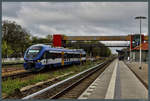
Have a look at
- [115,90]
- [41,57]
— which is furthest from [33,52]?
[115,90]

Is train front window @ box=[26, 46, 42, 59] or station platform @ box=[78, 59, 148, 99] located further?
train front window @ box=[26, 46, 42, 59]

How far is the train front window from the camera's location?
21.0 meters

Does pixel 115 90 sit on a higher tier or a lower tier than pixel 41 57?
lower

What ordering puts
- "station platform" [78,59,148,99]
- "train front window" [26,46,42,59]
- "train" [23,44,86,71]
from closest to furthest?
"station platform" [78,59,148,99], "train" [23,44,86,71], "train front window" [26,46,42,59]

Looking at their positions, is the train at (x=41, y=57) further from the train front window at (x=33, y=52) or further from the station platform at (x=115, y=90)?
the station platform at (x=115, y=90)

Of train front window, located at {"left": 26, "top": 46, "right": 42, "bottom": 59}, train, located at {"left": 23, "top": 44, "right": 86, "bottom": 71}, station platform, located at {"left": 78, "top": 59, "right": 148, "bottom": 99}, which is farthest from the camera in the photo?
train front window, located at {"left": 26, "top": 46, "right": 42, "bottom": 59}

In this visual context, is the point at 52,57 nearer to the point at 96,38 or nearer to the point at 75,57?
the point at 75,57

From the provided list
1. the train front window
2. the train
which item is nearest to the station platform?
the train

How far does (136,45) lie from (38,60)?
18.4 meters

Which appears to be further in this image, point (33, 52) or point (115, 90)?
point (33, 52)

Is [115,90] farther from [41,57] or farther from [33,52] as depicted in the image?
[33,52]

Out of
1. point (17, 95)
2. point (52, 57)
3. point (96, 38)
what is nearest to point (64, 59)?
point (52, 57)

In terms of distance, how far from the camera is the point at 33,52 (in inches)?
834

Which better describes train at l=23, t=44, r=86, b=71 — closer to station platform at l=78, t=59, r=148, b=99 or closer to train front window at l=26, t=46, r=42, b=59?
train front window at l=26, t=46, r=42, b=59
